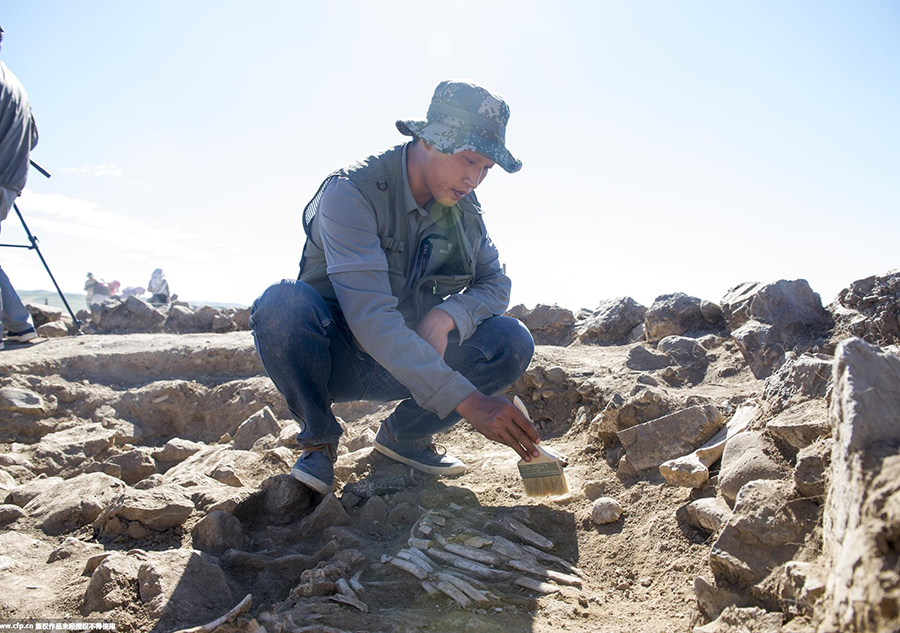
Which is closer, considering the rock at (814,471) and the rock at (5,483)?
the rock at (814,471)

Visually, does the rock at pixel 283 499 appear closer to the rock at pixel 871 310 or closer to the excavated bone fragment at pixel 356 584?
the excavated bone fragment at pixel 356 584

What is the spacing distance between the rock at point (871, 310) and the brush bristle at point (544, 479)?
6.66 ft

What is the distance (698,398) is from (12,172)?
5.85m

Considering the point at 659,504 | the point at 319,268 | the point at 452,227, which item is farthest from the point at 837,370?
the point at 319,268

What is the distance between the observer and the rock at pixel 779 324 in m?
3.77

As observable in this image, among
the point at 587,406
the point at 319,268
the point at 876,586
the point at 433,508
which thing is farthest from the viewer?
the point at 587,406

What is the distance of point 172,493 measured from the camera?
2.50 meters

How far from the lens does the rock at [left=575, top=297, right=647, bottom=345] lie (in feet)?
18.9

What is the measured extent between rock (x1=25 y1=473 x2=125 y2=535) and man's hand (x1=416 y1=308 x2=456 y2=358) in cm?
150

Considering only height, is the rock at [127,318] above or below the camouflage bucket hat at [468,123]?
below

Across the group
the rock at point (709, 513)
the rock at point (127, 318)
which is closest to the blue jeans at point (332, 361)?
the rock at point (709, 513)

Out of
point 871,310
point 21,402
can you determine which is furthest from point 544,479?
point 21,402

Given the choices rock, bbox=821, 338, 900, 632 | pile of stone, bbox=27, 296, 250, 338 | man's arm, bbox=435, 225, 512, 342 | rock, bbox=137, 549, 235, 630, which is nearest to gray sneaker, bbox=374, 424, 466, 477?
man's arm, bbox=435, 225, 512, 342

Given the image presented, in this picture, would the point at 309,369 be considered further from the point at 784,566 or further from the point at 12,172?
the point at 12,172
